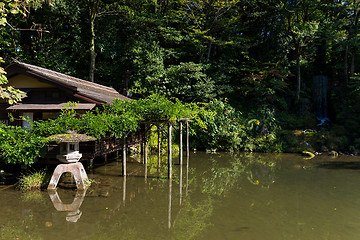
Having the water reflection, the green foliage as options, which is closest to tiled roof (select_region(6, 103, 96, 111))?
the water reflection

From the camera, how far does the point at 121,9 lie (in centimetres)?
2258

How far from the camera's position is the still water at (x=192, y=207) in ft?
21.6

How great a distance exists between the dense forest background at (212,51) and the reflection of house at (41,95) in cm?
744

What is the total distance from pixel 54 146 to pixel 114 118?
2703mm

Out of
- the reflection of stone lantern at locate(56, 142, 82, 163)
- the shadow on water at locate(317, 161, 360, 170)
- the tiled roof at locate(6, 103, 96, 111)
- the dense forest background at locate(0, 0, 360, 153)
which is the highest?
the dense forest background at locate(0, 0, 360, 153)

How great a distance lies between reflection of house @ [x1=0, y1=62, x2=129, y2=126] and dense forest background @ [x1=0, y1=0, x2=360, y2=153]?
7.44 meters

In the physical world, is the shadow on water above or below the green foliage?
below

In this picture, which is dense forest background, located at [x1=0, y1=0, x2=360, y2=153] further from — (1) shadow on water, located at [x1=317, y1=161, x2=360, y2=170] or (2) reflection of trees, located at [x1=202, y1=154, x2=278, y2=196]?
(2) reflection of trees, located at [x1=202, y1=154, x2=278, y2=196]

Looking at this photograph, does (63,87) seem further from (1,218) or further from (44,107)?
(1,218)

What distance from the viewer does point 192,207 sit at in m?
8.58

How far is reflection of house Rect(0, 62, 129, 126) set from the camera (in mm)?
12820

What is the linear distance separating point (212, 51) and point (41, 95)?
19350 millimetres

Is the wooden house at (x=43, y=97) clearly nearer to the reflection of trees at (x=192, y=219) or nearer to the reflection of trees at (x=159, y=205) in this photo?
the reflection of trees at (x=159, y=205)

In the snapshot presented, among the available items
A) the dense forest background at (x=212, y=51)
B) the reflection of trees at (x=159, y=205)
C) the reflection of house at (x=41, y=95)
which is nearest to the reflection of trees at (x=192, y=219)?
the reflection of trees at (x=159, y=205)
